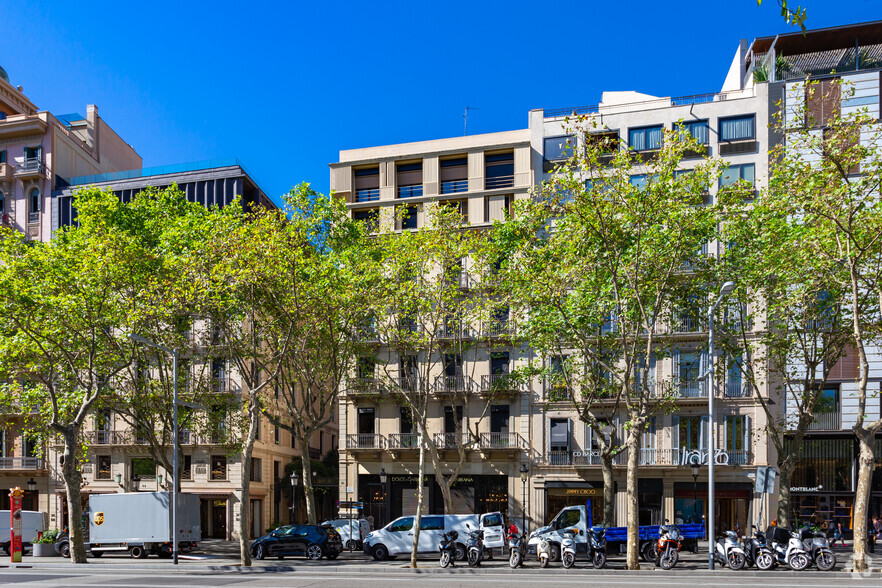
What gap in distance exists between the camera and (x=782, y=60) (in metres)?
44.8

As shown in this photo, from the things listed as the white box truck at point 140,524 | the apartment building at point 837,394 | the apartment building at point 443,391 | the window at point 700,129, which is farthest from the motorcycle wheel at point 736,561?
the window at point 700,129

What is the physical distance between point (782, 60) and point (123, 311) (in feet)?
117

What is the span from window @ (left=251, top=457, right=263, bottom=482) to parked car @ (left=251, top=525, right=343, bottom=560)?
15.2 meters

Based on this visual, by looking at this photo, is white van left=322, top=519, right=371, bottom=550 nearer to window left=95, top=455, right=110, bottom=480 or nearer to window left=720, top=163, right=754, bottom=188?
window left=95, top=455, right=110, bottom=480

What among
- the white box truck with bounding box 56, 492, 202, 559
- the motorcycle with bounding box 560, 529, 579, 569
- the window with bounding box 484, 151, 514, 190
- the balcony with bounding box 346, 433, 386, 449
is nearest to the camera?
the motorcycle with bounding box 560, 529, 579, 569

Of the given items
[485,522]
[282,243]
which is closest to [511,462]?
[485,522]

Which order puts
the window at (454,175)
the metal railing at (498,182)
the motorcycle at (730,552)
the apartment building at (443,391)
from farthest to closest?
the window at (454,175) → the metal railing at (498,182) → the apartment building at (443,391) → the motorcycle at (730,552)

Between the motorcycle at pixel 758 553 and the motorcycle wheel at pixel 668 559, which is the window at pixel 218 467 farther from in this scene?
the motorcycle at pixel 758 553

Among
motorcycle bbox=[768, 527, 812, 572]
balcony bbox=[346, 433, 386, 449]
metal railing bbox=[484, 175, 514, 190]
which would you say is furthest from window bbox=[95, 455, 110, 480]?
motorcycle bbox=[768, 527, 812, 572]

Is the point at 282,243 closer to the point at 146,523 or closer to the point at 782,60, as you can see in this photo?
the point at 146,523

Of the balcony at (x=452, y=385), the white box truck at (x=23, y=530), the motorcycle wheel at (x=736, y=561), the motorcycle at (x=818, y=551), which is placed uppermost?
the balcony at (x=452, y=385)

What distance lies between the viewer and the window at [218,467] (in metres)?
48.1

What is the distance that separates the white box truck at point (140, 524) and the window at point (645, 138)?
28881mm

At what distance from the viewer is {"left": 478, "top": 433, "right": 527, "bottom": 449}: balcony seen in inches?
1727
